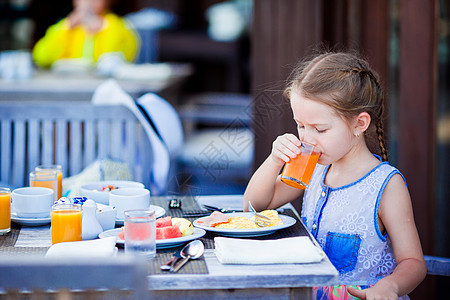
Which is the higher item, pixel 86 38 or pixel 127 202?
pixel 86 38

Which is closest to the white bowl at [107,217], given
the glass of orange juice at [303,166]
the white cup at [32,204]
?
the white cup at [32,204]

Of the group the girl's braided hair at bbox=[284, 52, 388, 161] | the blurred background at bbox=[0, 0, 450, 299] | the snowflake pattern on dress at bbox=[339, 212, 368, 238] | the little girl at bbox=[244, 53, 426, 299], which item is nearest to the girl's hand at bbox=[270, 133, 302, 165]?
the little girl at bbox=[244, 53, 426, 299]

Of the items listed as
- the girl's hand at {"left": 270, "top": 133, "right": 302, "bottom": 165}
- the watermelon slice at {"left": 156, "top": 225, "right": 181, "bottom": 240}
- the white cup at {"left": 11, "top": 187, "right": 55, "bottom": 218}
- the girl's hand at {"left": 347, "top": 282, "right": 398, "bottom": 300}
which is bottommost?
the girl's hand at {"left": 347, "top": 282, "right": 398, "bottom": 300}

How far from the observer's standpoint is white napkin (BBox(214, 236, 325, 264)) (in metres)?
1.33

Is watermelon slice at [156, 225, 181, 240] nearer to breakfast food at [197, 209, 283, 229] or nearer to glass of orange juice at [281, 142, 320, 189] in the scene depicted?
breakfast food at [197, 209, 283, 229]

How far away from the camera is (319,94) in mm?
1751

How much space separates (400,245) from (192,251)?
0.57 metres

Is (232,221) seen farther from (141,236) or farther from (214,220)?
(141,236)

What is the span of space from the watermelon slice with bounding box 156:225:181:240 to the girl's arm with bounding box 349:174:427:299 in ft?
1.40

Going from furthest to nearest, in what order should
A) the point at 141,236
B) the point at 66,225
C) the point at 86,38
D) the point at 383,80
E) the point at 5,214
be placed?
the point at 86,38, the point at 383,80, the point at 5,214, the point at 66,225, the point at 141,236

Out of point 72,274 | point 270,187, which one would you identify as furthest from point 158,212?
point 72,274

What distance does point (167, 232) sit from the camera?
4.94ft

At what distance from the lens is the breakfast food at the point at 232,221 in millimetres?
1626

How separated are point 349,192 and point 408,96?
3.18 ft
